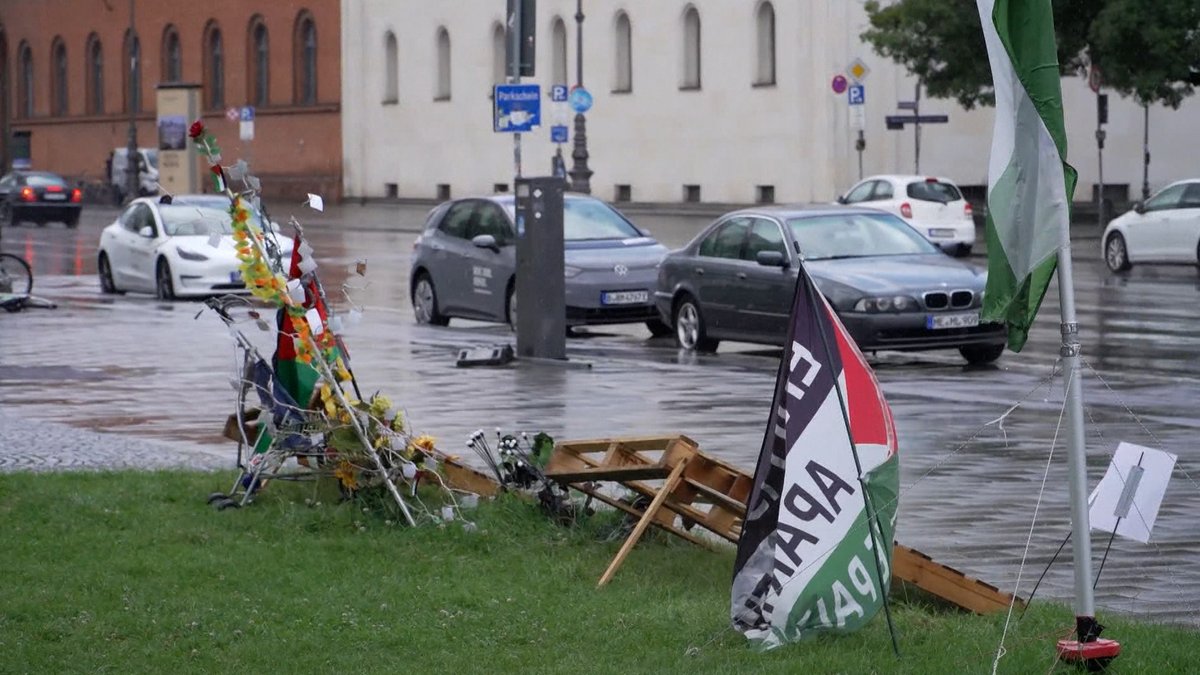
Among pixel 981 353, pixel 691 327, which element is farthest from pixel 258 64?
pixel 981 353

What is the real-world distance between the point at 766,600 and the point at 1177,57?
3632 centimetres

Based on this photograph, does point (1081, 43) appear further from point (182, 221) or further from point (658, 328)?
point (658, 328)

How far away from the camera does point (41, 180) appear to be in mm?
60031

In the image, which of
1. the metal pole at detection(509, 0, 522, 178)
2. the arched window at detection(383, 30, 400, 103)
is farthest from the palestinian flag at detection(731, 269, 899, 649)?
the arched window at detection(383, 30, 400, 103)

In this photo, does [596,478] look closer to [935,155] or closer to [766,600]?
[766,600]

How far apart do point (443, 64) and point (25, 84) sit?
98.0 ft

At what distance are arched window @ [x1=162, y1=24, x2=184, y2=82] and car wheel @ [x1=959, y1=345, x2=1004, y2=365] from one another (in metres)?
67.9

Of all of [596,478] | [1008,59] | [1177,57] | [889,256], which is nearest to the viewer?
[1008,59]

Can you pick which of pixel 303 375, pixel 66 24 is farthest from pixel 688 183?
pixel 303 375

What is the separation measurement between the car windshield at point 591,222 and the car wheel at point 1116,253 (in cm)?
1176

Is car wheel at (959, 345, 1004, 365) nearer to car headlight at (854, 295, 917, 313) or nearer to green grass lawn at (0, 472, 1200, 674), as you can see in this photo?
car headlight at (854, 295, 917, 313)

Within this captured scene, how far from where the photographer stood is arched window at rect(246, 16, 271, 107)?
79562 mm

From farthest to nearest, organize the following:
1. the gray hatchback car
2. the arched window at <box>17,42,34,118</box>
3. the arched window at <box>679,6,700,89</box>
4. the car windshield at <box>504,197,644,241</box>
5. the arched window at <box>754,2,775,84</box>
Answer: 1. the arched window at <box>17,42,34,118</box>
2. the arched window at <box>679,6,700,89</box>
3. the arched window at <box>754,2,775,84</box>
4. the car windshield at <box>504,197,644,241</box>
5. the gray hatchback car

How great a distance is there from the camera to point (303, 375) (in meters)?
10.6
